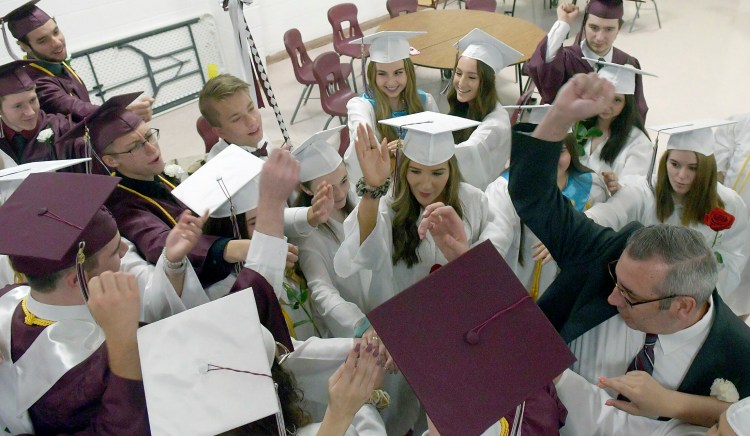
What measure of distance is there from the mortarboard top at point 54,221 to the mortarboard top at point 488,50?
2496 mm

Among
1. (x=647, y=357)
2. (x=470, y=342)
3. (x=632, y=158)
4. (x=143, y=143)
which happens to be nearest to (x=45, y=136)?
(x=143, y=143)

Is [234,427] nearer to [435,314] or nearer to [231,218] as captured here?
[435,314]

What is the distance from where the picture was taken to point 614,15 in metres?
3.57

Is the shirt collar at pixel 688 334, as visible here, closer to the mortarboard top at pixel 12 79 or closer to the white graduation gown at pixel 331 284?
the white graduation gown at pixel 331 284

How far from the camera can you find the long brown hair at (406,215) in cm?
246

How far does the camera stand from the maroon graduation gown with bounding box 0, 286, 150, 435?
143 centimetres

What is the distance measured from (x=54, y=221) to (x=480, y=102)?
106 inches

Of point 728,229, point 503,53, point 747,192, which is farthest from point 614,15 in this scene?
point 728,229

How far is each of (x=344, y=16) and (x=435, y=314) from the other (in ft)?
18.7

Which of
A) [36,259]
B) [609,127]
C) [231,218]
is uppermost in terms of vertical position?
[36,259]

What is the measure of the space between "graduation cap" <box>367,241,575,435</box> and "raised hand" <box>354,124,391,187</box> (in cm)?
74

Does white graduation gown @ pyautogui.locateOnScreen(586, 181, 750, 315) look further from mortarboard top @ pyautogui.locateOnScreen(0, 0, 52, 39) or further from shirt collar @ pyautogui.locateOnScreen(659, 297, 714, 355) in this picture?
mortarboard top @ pyautogui.locateOnScreen(0, 0, 52, 39)

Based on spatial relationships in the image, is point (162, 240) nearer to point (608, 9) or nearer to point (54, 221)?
point (54, 221)

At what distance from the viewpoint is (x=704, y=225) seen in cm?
258
